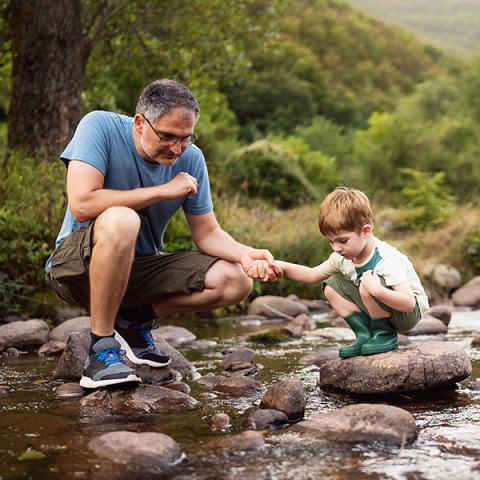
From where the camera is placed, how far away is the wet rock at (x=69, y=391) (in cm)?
423

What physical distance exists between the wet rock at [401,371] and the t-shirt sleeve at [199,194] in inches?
A: 47.3

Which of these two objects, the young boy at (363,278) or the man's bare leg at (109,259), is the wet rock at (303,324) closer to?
the young boy at (363,278)

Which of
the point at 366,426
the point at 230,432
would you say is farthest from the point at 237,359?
the point at 366,426

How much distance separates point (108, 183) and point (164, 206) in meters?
0.37

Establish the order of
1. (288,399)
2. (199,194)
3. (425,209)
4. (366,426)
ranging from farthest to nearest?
(425,209), (199,194), (288,399), (366,426)

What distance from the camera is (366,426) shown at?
331 cm

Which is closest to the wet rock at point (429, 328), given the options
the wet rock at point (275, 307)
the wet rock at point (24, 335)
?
the wet rock at point (275, 307)

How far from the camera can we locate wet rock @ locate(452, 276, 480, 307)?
962 centimetres

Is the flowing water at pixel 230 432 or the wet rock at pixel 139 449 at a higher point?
the wet rock at pixel 139 449

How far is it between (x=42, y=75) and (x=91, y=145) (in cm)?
564

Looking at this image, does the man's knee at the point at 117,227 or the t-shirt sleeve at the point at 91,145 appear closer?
the man's knee at the point at 117,227

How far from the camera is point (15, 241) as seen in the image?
716cm

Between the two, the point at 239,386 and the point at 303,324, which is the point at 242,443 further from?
the point at 303,324

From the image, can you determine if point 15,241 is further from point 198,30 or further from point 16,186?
point 198,30
